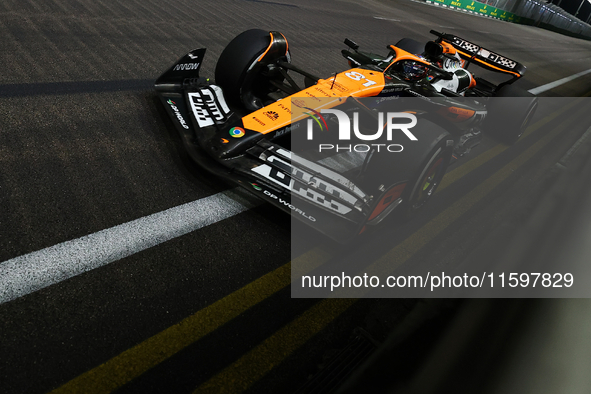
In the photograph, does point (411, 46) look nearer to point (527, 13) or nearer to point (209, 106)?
point (209, 106)

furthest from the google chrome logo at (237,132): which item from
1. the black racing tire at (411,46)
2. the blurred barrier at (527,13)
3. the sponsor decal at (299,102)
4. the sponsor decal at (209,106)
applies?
the blurred barrier at (527,13)

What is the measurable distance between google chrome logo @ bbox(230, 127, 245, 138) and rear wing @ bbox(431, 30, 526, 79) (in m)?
3.12

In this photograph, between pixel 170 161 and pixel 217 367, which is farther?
pixel 170 161

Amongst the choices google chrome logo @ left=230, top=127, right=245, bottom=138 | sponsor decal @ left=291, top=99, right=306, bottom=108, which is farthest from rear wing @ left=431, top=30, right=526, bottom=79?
google chrome logo @ left=230, top=127, right=245, bottom=138

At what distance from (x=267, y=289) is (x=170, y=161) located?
4.11ft

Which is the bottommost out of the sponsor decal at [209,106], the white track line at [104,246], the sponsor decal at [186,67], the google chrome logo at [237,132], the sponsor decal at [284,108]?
the white track line at [104,246]

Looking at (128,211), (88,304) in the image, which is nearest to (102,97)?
(128,211)

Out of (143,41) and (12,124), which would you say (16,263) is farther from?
(143,41)

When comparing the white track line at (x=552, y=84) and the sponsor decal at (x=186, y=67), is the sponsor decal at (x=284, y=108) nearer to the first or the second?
the sponsor decal at (x=186, y=67)

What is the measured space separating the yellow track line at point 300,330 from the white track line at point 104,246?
805 mm

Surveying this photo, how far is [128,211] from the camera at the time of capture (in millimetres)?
2346

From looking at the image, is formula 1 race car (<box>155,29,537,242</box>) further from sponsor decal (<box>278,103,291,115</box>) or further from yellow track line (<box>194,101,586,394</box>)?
yellow track line (<box>194,101,586,394</box>)

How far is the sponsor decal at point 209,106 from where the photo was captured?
118 inches

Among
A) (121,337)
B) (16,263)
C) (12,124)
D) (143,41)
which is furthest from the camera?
(143,41)
